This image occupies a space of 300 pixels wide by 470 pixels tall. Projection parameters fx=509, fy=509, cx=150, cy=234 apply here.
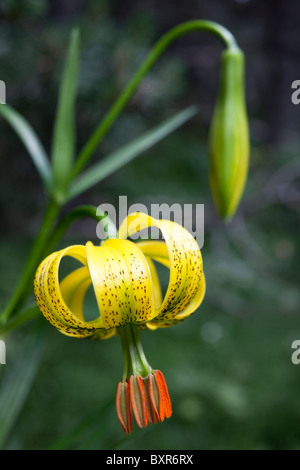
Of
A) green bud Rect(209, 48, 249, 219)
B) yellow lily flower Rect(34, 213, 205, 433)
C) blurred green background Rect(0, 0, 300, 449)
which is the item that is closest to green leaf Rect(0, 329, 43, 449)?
blurred green background Rect(0, 0, 300, 449)

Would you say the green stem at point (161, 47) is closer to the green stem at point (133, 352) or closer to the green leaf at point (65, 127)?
the green leaf at point (65, 127)

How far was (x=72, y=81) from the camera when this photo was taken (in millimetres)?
754

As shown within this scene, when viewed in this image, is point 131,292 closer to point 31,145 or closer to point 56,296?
point 56,296

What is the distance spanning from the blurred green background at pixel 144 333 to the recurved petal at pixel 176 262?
221 mm

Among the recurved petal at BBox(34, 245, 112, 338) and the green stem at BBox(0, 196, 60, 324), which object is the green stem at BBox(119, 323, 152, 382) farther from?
the green stem at BBox(0, 196, 60, 324)

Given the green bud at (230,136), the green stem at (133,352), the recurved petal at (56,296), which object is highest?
the green bud at (230,136)

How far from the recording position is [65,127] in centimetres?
79

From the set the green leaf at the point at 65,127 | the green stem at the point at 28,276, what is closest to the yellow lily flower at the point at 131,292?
the green stem at the point at 28,276

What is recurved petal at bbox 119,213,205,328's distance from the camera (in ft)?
1.65

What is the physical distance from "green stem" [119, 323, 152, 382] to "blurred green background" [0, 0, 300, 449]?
0.50 feet

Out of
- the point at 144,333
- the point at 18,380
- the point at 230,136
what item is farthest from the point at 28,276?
the point at 144,333

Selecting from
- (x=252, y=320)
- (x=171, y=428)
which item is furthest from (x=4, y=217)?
(x=171, y=428)

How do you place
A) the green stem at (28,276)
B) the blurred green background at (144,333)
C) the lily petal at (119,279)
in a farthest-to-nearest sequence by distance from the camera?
the blurred green background at (144,333) → the green stem at (28,276) → the lily petal at (119,279)

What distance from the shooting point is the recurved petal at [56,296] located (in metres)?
0.51
